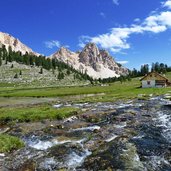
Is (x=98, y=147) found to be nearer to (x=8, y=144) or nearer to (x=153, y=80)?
(x=8, y=144)

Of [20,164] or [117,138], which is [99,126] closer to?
[117,138]

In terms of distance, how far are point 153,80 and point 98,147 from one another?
333ft

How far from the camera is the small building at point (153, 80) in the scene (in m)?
121

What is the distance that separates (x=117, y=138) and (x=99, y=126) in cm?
707

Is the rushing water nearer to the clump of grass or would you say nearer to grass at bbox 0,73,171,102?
the clump of grass

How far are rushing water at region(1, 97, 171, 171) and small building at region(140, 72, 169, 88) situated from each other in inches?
3417

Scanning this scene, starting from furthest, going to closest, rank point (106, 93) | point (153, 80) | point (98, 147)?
point (153, 80) < point (106, 93) < point (98, 147)

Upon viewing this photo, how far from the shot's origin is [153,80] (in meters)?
121

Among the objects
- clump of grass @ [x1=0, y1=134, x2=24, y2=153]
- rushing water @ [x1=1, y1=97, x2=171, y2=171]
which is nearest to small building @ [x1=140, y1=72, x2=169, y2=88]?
rushing water @ [x1=1, y1=97, x2=171, y2=171]

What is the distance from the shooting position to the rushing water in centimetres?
1917

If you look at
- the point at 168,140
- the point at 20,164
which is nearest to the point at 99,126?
the point at 168,140

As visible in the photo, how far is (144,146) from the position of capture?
23312 mm

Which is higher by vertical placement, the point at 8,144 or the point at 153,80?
the point at 153,80

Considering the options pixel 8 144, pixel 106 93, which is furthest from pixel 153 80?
pixel 8 144
